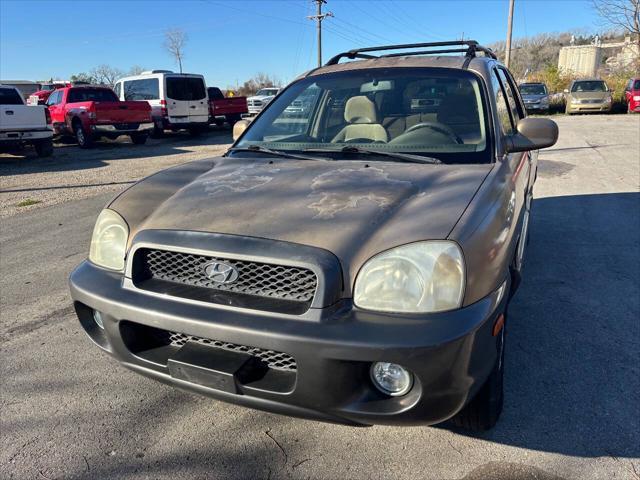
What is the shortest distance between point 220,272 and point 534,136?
2041mm

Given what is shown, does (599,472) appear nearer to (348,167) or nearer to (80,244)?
(348,167)

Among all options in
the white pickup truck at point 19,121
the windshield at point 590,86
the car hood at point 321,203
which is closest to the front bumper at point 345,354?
the car hood at point 321,203

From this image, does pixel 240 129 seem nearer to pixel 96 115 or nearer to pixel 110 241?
pixel 110 241

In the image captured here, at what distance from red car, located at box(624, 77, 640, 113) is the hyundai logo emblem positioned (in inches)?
1011

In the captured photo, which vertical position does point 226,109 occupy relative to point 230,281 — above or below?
above

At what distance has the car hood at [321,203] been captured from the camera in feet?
6.32

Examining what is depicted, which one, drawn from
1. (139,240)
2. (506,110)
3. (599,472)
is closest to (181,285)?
(139,240)

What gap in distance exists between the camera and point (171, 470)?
2.16 meters

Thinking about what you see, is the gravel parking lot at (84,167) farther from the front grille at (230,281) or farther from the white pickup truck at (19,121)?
the front grille at (230,281)

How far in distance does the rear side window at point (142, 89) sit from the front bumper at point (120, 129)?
2103mm

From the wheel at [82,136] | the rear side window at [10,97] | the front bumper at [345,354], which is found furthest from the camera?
the wheel at [82,136]

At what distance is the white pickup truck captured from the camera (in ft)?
37.9

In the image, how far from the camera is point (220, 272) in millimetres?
1979

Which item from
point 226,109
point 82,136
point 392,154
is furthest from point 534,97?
point 392,154
